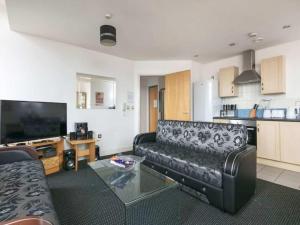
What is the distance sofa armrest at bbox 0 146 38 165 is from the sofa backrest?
2081 mm

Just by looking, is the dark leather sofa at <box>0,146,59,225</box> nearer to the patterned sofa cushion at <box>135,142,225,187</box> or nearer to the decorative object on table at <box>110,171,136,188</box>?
the decorative object on table at <box>110,171,136,188</box>

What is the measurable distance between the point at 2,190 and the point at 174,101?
373 centimetres

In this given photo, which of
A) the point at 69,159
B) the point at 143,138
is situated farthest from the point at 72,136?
the point at 143,138

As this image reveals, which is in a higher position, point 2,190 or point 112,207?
point 2,190

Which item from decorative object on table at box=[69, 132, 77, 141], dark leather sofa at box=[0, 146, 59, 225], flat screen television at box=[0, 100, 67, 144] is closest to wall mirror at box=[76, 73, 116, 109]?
decorative object on table at box=[69, 132, 77, 141]

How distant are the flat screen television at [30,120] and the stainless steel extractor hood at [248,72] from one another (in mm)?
3812

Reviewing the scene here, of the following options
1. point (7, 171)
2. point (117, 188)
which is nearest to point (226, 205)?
point (117, 188)

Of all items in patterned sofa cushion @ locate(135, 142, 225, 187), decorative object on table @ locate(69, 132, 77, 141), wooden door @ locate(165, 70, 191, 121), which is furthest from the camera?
wooden door @ locate(165, 70, 191, 121)

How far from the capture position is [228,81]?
14.2ft

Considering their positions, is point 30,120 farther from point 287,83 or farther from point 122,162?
point 287,83

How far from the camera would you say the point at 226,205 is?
1800 millimetres

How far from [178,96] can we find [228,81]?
1.31m

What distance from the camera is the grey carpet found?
1752 millimetres

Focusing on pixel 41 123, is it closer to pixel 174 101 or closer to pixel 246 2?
pixel 174 101
